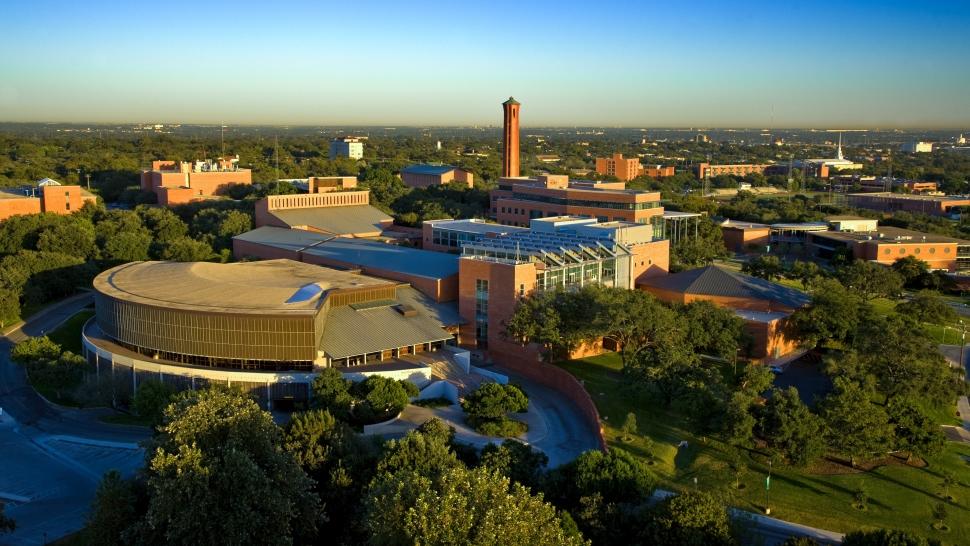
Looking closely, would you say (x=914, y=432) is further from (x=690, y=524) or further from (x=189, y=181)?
(x=189, y=181)

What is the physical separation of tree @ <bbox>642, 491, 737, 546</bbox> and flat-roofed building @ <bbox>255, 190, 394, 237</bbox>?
52.0m

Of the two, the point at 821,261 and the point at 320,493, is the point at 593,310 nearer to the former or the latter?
the point at 320,493

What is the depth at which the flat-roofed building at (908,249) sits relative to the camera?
7819cm

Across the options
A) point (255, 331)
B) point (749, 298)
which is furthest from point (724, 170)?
point (255, 331)

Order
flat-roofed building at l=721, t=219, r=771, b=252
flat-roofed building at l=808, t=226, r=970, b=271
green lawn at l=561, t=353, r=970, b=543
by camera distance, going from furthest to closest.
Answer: flat-roofed building at l=721, t=219, r=771, b=252 → flat-roofed building at l=808, t=226, r=970, b=271 → green lawn at l=561, t=353, r=970, b=543

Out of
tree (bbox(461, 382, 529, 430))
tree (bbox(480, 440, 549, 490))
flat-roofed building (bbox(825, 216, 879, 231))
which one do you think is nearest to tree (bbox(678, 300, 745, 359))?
tree (bbox(461, 382, 529, 430))

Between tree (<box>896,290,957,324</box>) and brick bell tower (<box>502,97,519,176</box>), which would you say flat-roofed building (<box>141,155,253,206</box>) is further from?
tree (<box>896,290,957,324</box>)

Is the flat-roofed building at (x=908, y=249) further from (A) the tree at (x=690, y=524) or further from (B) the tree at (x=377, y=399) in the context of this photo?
(A) the tree at (x=690, y=524)

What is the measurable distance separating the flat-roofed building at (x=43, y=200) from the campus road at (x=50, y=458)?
40271mm

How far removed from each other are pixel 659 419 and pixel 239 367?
21866 millimetres

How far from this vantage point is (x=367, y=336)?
147ft

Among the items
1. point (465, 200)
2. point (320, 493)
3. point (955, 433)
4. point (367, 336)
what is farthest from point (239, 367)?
point (465, 200)

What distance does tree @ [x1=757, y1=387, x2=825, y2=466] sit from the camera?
32.7 m

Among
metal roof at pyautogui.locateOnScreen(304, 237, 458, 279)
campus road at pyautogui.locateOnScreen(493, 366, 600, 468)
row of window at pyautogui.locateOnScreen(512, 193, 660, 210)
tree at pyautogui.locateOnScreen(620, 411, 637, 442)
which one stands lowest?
campus road at pyautogui.locateOnScreen(493, 366, 600, 468)
